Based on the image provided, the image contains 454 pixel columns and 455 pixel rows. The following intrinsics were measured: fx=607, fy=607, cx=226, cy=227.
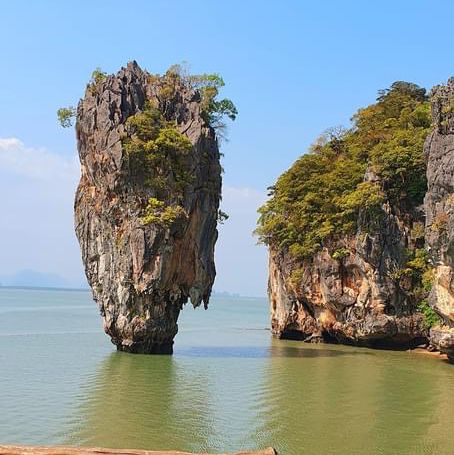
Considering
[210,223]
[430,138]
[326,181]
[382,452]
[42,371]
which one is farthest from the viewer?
[326,181]

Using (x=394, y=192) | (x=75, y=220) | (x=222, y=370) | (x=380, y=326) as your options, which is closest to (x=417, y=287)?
(x=380, y=326)

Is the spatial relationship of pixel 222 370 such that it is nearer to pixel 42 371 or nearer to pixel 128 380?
pixel 128 380

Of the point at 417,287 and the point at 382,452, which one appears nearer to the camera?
the point at 382,452

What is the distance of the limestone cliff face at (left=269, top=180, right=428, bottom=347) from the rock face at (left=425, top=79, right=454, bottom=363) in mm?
5544

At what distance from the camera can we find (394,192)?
31141 millimetres

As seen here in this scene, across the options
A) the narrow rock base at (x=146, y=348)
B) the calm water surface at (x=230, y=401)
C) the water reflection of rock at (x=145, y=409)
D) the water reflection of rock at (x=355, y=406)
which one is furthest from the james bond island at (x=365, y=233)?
the water reflection of rock at (x=145, y=409)

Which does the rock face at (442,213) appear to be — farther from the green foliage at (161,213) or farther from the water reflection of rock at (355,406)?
the green foliage at (161,213)

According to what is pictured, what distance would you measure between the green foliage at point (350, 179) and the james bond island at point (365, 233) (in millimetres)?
55

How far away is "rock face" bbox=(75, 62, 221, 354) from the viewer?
25.2 metres

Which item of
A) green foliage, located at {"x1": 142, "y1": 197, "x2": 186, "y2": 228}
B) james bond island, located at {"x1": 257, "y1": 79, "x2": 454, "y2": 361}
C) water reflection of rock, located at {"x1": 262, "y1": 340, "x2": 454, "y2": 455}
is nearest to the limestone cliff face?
james bond island, located at {"x1": 257, "y1": 79, "x2": 454, "y2": 361}

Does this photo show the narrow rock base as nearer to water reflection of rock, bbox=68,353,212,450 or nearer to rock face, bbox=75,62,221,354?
rock face, bbox=75,62,221,354

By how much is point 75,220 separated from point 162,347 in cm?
702

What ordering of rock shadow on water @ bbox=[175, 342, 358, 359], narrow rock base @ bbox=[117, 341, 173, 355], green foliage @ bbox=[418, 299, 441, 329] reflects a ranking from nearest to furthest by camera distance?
narrow rock base @ bbox=[117, 341, 173, 355] < rock shadow on water @ bbox=[175, 342, 358, 359] < green foliage @ bbox=[418, 299, 441, 329]

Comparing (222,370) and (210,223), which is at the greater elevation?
(210,223)
